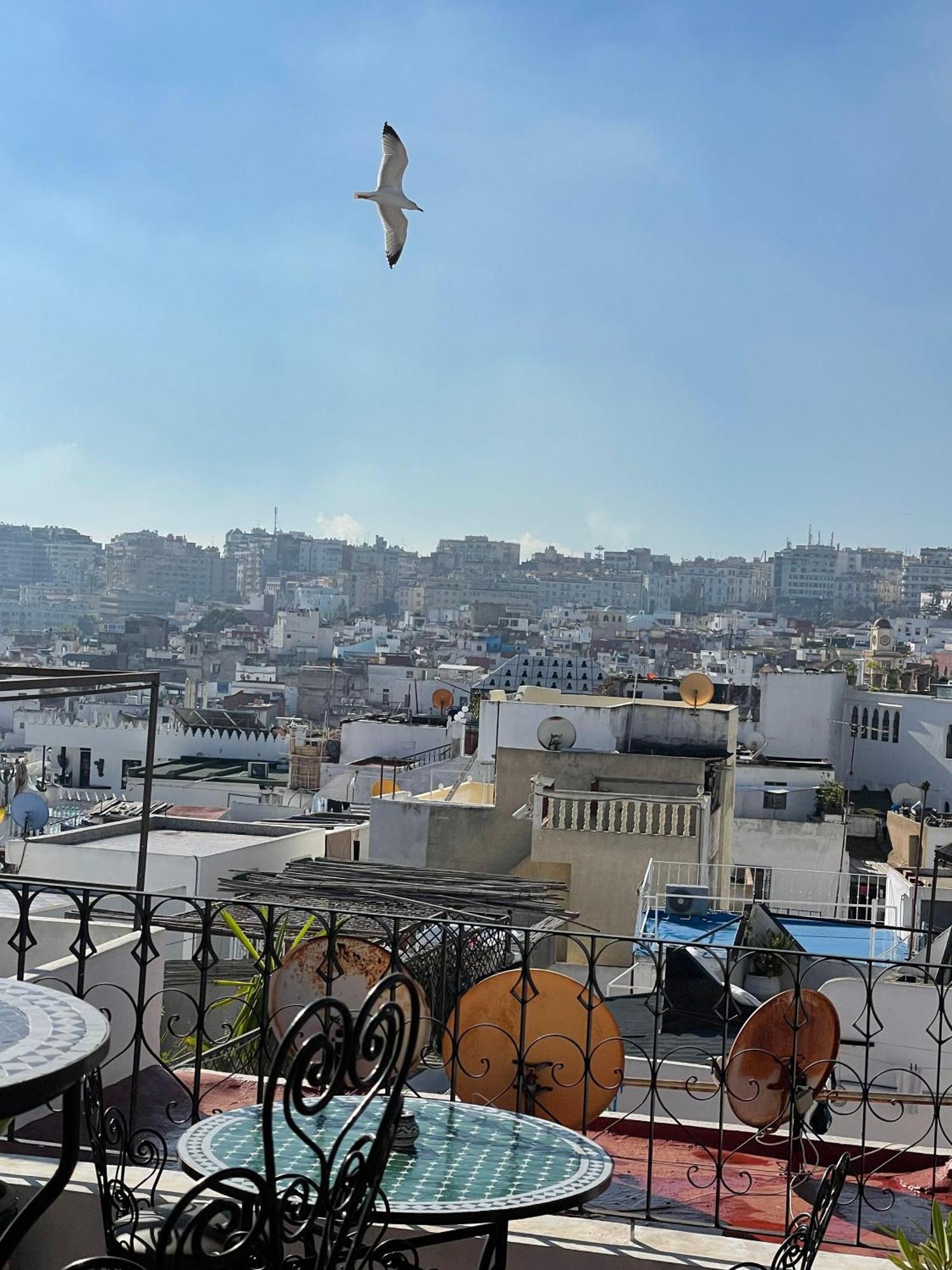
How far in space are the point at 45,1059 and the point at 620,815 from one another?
39.7ft

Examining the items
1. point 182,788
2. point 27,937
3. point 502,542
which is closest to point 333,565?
point 502,542

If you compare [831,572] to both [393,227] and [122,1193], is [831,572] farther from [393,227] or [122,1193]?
[122,1193]

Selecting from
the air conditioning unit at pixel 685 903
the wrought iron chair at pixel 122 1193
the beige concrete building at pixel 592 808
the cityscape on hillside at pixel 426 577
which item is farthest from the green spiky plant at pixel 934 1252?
the cityscape on hillside at pixel 426 577

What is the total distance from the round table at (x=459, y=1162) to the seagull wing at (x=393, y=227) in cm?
705

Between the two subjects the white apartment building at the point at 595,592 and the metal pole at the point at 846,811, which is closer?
the metal pole at the point at 846,811

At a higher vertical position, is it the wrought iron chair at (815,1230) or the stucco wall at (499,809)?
the wrought iron chair at (815,1230)

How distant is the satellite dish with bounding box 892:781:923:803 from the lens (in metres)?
33.3

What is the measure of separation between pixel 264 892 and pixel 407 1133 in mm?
7173

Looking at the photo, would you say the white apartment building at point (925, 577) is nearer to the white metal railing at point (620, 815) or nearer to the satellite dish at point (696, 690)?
the satellite dish at point (696, 690)

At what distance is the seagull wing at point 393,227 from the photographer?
8766 mm

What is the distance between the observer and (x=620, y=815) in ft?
45.1

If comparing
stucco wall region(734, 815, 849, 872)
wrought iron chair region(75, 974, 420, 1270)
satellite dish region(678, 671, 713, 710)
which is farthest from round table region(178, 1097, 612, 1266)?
stucco wall region(734, 815, 849, 872)

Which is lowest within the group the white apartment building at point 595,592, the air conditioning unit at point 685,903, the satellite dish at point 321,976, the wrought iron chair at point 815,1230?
the air conditioning unit at point 685,903

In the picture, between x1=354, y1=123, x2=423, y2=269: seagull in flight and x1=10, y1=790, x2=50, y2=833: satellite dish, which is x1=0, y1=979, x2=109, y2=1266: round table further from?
x1=10, y1=790, x2=50, y2=833: satellite dish
